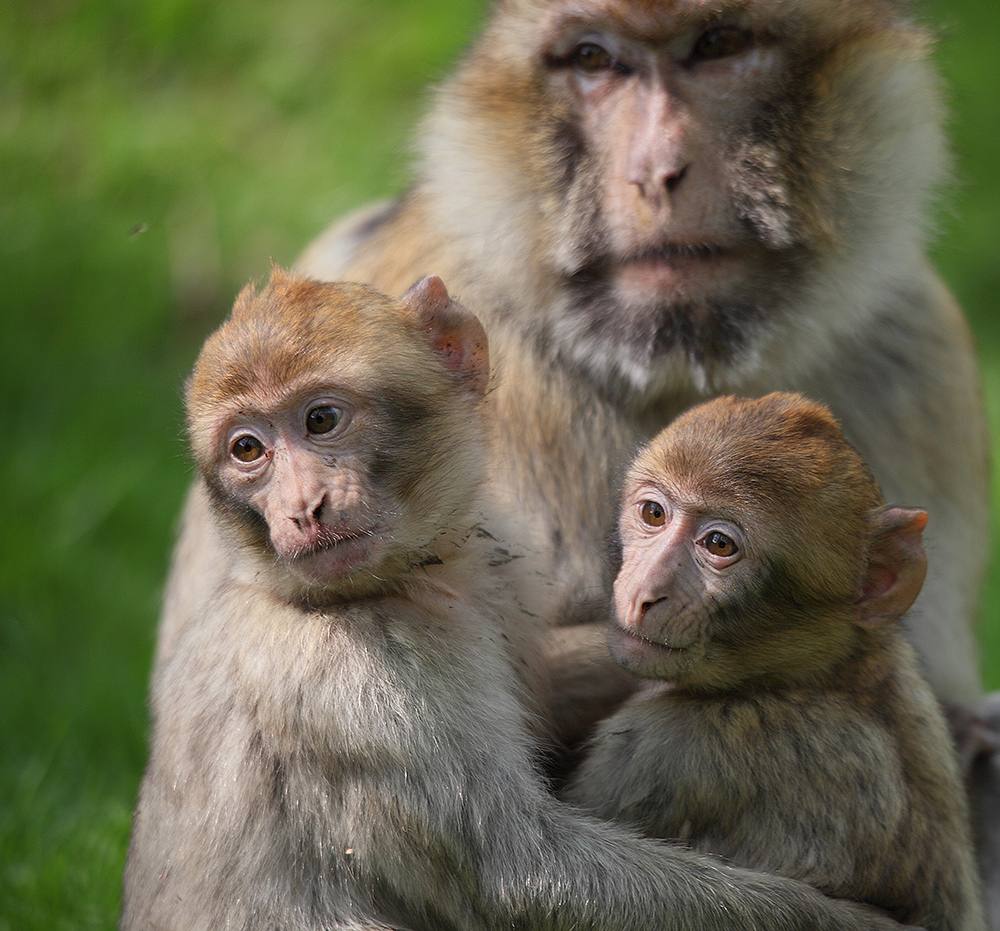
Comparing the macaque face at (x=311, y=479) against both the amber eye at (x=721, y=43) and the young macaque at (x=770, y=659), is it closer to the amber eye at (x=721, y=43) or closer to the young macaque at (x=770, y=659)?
the young macaque at (x=770, y=659)

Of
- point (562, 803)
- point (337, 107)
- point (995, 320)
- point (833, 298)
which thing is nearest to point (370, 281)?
point (833, 298)

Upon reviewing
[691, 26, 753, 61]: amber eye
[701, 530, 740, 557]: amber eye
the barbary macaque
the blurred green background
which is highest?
[691, 26, 753, 61]: amber eye

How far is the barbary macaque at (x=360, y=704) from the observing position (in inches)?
121

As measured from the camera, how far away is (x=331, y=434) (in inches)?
124

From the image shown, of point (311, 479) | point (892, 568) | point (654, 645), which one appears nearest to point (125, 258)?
point (311, 479)

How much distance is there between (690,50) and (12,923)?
10.3 feet

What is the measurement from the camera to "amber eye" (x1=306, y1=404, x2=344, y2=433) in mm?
3141

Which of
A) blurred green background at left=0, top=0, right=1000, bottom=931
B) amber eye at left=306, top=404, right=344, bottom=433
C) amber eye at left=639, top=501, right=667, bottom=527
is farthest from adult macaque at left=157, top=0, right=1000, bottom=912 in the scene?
amber eye at left=306, top=404, right=344, bottom=433

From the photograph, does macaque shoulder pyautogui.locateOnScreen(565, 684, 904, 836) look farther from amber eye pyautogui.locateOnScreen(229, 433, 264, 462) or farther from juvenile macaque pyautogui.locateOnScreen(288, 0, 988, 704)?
amber eye pyautogui.locateOnScreen(229, 433, 264, 462)

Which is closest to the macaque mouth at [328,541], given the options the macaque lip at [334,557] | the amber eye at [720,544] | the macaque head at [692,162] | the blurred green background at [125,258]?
the macaque lip at [334,557]

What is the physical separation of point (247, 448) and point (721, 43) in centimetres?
157

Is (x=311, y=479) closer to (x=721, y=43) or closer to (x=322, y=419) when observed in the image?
(x=322, y=419)

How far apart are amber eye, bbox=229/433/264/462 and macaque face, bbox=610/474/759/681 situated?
858 millimetres

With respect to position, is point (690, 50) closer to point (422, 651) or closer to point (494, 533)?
point (494, 533)
